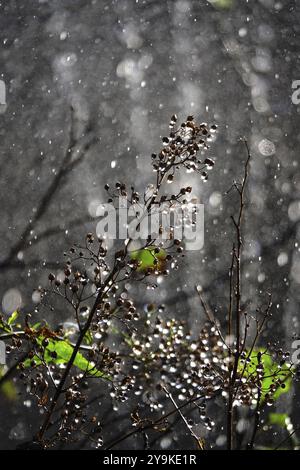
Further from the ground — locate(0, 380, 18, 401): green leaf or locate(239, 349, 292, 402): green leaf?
locate(0, 380, 18, 401): green leaf

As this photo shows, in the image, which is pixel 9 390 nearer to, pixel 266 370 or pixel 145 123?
pixel 266 370

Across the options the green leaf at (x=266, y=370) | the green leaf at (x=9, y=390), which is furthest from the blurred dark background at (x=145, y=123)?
the green leaf at (x=266, y=370)

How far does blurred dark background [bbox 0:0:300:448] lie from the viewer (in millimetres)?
1100

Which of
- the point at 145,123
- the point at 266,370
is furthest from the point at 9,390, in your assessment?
the point at 145,123

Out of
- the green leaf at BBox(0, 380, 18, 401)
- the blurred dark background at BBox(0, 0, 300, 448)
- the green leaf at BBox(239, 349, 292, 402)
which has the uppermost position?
the blurred dark background at BBox(0, 0, 300, 448)

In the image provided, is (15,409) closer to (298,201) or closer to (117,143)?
(117,143)

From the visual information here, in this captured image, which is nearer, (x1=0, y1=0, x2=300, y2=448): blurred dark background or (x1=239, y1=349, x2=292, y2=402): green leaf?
(x1=239, y1=349, x2=292, y2=402): green leaf

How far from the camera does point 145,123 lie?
1.25 m

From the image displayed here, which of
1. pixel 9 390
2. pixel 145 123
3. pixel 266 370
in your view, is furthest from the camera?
pixel 145 123

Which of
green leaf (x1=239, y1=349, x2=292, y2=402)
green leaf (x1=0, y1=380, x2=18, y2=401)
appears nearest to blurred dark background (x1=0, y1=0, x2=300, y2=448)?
green leaf (x1=0, y1=380, x2=18, y2=401)

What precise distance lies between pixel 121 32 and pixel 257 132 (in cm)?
43

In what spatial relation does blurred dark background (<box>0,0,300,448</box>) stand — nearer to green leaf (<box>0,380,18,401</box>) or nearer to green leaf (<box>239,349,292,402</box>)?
green leaf (<box>0,380,18,401</box>)

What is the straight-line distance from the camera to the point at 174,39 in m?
1.30
